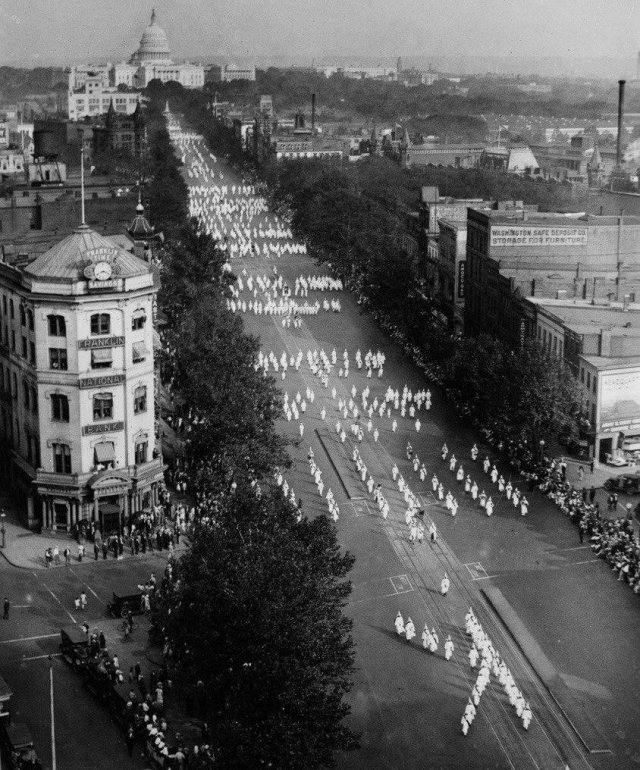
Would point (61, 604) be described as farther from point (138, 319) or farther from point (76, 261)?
point (76, 261)

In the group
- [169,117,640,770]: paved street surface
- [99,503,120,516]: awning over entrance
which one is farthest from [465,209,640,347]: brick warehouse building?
[99,503,120,516]: awning over entrance

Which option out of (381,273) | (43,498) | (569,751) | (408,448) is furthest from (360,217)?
(569,751)

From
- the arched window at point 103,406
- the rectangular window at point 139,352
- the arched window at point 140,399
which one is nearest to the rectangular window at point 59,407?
the arched window at point 103,406

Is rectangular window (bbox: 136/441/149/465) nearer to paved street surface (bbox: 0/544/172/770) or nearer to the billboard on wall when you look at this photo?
paved street surface (bbox: 0/544/172/770)

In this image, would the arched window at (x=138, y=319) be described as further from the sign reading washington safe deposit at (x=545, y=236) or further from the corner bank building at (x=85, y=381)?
the sign reading washington safe deposit at (x=545, y=236)

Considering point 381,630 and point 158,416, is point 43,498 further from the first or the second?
point 381,630

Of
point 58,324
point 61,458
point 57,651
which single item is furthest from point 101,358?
point 57,651
